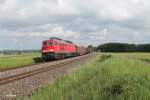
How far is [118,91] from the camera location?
37.4ft

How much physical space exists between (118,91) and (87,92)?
124cm

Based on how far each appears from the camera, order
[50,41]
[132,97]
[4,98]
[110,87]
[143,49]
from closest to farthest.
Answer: [132,97]
[110,87]
[4,98]
[50,41]
[143,49]

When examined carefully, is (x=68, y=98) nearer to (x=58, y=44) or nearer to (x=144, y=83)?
(x=144, y=83)

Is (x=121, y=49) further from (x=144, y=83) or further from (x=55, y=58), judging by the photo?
(x=144, y=83)

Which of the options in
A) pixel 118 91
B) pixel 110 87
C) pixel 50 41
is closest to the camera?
pixel 118 91

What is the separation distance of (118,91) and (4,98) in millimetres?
5022

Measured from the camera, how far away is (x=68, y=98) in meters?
11.5

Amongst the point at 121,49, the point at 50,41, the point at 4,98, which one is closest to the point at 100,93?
the point at 4,98

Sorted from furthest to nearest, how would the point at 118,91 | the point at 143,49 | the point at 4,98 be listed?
the point at 143,49 → the point at 4,98 → the point at 118,91

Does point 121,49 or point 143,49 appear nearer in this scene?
point 143,49

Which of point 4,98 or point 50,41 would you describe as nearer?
point 4,98

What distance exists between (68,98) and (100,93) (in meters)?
1.12

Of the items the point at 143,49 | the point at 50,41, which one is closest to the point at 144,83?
the point at 50,41

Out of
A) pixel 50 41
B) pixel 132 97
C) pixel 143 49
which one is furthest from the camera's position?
pixel 143 49
